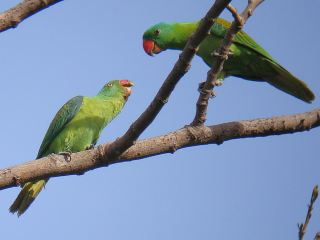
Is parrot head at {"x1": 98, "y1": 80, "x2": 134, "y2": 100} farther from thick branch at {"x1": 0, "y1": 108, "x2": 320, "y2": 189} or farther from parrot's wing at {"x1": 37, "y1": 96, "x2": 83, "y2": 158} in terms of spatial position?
thick branch at {"x1": 0, "y1": 108, "x2": 320, "y2": 189}

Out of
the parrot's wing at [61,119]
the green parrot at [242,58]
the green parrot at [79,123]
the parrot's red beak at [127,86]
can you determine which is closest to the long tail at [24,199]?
the green parrot at [79,123]

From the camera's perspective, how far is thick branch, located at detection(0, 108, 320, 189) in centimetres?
295

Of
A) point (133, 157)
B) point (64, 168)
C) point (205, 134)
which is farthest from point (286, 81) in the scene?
point (64, 168)

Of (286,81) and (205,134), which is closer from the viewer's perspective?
(205,134)

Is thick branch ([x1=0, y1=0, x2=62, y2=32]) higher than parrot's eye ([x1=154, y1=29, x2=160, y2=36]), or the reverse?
parrot's eye ([x1=154, y1=29, x2=160, y2=36])

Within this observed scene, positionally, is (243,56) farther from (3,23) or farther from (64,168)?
(3,23)

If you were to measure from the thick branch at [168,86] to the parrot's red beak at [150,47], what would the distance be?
3.53m

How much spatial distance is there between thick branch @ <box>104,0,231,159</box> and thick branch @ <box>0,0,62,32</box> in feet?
2.44

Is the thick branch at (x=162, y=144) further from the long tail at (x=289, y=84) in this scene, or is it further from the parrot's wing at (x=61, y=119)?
the parrot's wing at (x=61, y=119)

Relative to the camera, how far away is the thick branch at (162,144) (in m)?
2.95

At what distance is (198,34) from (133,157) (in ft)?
3.12

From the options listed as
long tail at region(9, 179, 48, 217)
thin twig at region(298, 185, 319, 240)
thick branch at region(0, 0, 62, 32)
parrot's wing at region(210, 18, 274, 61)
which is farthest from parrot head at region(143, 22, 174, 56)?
thin twig at region(298, 185, 319, 240)

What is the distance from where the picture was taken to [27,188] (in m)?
5.27

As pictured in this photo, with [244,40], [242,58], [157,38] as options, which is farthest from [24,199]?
[244,40]
